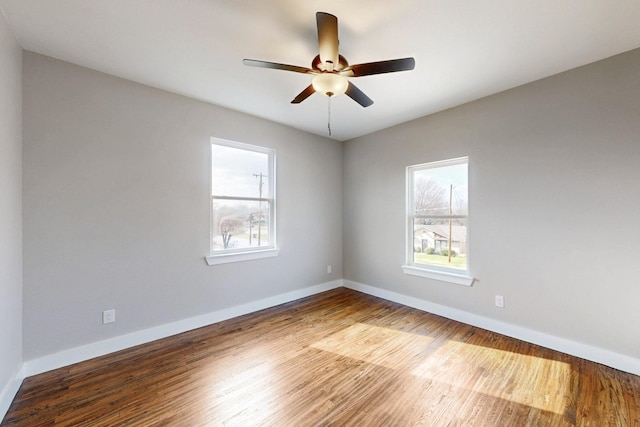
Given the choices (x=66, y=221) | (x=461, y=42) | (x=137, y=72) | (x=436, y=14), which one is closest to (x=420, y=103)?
(x=461, y=42)

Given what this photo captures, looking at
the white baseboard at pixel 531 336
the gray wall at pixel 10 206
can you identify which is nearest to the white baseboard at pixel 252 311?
the white baseboard at pixel 531 336

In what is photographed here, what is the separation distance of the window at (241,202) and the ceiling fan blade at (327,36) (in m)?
1.96

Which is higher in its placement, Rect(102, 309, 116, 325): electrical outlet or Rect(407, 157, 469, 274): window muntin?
Rect(407, 157, 469, 274): window muntin

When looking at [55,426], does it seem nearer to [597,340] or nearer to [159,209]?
[159,209]

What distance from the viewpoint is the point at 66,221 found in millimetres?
2240

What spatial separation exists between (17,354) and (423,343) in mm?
3375

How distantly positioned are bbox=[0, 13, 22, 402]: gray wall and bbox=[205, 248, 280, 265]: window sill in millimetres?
1475

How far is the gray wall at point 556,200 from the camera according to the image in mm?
2162

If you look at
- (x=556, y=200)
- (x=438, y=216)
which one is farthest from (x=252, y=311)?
(x=556, y=200)

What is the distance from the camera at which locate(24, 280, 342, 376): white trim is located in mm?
2154

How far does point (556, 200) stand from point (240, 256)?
3.42 m

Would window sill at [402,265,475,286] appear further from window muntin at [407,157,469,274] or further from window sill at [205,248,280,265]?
window sill at [205,248,280,265]

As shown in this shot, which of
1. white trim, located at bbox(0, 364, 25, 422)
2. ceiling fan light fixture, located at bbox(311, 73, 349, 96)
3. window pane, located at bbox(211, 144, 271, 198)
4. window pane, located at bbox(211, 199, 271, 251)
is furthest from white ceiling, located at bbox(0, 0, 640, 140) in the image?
white trim, located at bbox(0, 364, 25, 422)

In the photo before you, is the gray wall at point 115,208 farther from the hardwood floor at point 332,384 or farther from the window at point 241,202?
the hardwood floor at point 332,384
